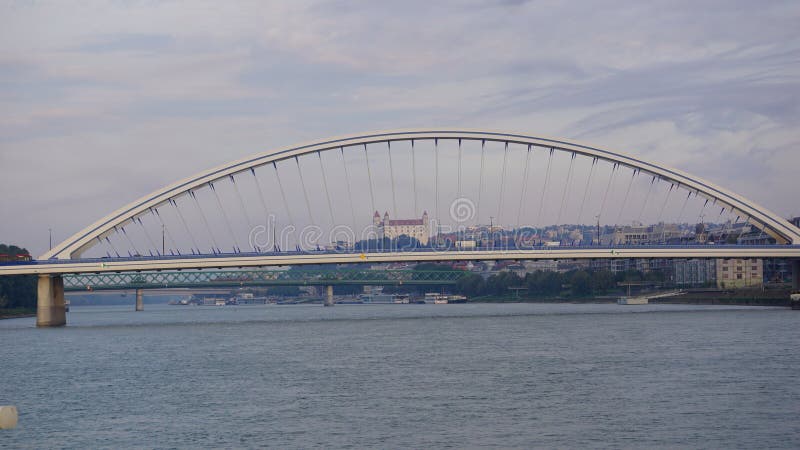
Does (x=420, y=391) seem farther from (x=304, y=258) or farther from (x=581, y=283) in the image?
(x=581, y=283)

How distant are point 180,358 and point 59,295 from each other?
35701 millimetres

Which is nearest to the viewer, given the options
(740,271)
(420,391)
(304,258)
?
(420,391)

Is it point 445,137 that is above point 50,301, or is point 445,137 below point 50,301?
above

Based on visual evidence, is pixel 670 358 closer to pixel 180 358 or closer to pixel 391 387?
pixel 391 387

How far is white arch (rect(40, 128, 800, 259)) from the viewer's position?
249ft

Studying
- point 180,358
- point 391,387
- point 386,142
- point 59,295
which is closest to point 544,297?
point 386,142

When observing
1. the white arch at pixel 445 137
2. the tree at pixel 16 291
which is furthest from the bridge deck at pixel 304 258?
the tree at pixel 16 291

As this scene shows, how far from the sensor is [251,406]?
99.1 feet

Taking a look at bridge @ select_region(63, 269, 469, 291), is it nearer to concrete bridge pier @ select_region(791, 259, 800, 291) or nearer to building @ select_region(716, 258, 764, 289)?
building @ select_region(716, 258, 764, 289)

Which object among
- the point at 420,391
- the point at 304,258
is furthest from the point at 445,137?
the point at 420,391

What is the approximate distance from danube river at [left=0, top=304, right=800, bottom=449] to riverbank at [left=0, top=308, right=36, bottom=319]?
53.0 m

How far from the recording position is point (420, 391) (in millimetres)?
32562

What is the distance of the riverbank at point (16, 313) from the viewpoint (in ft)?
352

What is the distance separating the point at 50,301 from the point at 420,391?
53285 mm
